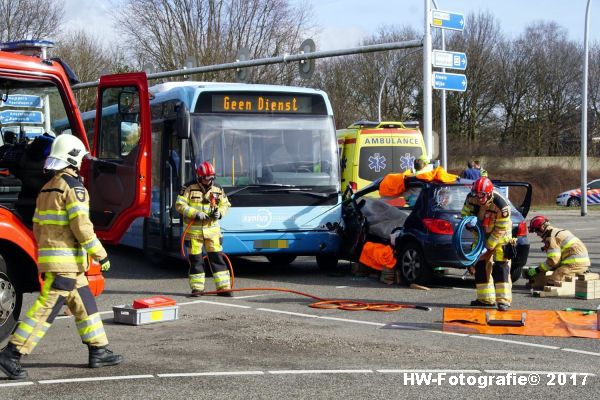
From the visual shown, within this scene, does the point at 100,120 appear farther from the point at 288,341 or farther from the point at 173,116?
the point at 288,341

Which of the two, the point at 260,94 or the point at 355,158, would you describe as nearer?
the point at 260,94

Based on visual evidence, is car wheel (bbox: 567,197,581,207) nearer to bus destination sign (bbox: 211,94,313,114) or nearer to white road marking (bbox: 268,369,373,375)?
bus destination sign (bbox: 211,94,313,114)

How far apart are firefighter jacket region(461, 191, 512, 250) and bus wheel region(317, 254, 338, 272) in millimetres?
4327

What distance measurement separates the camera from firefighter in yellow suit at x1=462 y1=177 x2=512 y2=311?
1062 centimetres

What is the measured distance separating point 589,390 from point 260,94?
8.60 metres

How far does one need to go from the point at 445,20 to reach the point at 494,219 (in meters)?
12.2

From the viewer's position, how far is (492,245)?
10.8 meters

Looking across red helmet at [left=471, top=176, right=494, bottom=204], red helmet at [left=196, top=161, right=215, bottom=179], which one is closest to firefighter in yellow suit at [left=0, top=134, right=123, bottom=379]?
red helmet at [left=196, top=161, right=215, bottom=179]

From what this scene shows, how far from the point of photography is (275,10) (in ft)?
151

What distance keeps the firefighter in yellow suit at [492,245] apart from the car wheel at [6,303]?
17.7 ft

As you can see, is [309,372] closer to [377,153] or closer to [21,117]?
[21,117]

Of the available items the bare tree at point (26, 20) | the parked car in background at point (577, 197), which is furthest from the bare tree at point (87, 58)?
the parked car in background at point (577, 197)

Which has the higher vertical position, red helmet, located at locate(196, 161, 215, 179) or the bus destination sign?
the bus destination sign


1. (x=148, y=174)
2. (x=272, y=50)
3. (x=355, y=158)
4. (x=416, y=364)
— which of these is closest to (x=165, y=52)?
(x=272, y=50)
